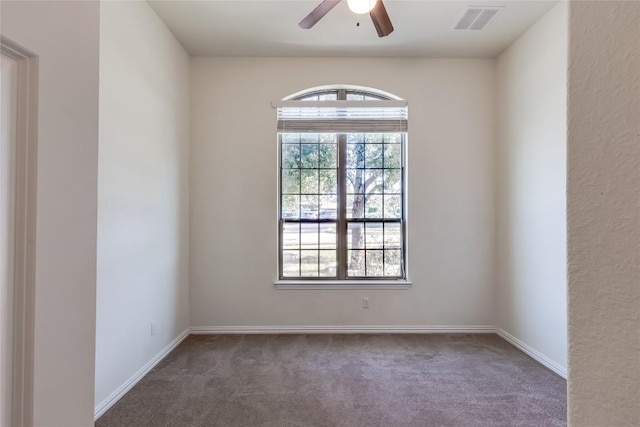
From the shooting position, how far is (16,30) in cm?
45

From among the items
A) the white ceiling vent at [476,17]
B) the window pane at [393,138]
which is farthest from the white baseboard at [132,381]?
the white ceiling vent at [476,17]

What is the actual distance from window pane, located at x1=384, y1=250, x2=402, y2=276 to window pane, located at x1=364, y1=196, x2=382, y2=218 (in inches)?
18.1

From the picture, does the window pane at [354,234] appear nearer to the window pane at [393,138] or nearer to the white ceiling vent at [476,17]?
the window pane at [393,138]

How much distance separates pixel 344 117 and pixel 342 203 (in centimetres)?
99

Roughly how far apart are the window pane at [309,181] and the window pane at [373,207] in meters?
0.62

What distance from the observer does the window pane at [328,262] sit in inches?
138

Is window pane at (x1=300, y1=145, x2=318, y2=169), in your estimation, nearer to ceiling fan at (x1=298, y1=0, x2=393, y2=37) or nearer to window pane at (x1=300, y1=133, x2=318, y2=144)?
window pane at (x1=300, y1=133, x2=318, y2=144)

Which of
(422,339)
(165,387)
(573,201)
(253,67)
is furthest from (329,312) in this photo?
(573,201)

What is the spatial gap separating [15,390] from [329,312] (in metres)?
3.06

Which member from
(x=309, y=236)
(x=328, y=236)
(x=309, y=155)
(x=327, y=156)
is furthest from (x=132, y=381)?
(x=327, y=156)

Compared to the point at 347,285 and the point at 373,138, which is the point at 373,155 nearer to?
the point at 373,138

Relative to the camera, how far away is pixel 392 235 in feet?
11.5

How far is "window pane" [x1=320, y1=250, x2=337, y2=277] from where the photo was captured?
3502mm

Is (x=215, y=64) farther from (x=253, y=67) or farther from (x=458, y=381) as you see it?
(x=458, y=381)
